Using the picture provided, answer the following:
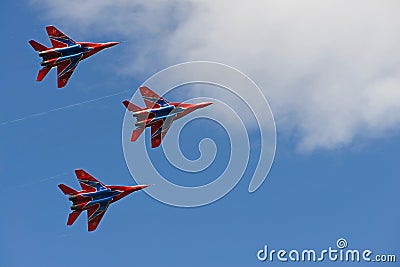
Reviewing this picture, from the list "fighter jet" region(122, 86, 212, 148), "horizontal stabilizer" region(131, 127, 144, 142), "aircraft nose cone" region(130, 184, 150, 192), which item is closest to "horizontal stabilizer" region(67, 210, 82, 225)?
"aircraft nose cone" region(130, 184, 150, 192)

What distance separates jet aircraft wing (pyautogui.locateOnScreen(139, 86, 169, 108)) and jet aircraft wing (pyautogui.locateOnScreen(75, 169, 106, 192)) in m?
10.7

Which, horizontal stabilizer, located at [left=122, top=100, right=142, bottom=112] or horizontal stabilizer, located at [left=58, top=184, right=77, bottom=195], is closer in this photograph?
horizontal stabilizer, located at [left=58, top=184, right=77, bottom=195]

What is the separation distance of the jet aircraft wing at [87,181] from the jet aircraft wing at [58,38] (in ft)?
49.3

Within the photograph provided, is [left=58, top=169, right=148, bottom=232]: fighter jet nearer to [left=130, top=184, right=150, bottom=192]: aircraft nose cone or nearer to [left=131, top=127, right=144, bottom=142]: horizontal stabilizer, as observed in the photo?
[left=130, top=184, right=150, bottom=192]: aircraft nose cone

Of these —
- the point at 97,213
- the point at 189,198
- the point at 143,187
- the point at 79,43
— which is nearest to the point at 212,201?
the point at 189,198

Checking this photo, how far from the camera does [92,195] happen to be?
8638 centimetres

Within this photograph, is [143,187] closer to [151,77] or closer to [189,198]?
[189,198]

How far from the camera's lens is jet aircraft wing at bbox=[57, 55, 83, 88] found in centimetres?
8919

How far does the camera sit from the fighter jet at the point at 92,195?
3381 inches

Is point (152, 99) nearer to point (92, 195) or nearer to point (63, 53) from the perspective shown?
point (63, 53)

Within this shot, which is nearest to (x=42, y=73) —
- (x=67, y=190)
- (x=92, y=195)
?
(x=67, y=190)

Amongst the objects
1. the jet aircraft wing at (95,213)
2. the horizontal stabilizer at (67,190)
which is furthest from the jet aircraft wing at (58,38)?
the jet aircraft wing at (95,213)

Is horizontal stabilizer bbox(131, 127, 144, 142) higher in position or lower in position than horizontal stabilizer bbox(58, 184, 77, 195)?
higher

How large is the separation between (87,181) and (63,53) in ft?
50.2
